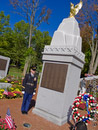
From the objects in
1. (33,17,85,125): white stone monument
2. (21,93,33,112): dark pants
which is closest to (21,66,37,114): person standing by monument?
(21,93,33,112): dark pants

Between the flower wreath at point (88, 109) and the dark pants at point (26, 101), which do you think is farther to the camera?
the dark pants at point (26, 101)

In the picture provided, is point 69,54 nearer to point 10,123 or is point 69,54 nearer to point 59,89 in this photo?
point 59,89

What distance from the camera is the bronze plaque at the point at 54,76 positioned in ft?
15.2

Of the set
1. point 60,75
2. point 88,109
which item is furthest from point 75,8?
point 88,109

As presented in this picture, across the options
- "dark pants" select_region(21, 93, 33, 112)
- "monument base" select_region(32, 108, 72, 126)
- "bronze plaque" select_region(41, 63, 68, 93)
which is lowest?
"monument base" select_region(32, 108, 72, 126)

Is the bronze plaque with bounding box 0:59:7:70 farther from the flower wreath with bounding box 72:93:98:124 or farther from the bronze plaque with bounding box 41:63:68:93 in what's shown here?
the flower wreath with bounding box 72:93:98:124

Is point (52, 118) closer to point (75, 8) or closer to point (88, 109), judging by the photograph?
point (88, 109)

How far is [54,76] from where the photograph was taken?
4.88 meters

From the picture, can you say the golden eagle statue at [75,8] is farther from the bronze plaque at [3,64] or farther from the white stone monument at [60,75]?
the bronze plaque at [3,64]

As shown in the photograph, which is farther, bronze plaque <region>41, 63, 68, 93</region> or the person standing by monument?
the person standing by monument

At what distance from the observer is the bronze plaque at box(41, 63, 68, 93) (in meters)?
4.64

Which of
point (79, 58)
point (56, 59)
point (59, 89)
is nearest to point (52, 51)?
point (56, 59)

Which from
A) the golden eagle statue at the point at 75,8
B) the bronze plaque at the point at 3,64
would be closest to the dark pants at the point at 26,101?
the golden eagle statue at the point at 75,8

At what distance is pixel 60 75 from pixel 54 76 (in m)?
0.26
